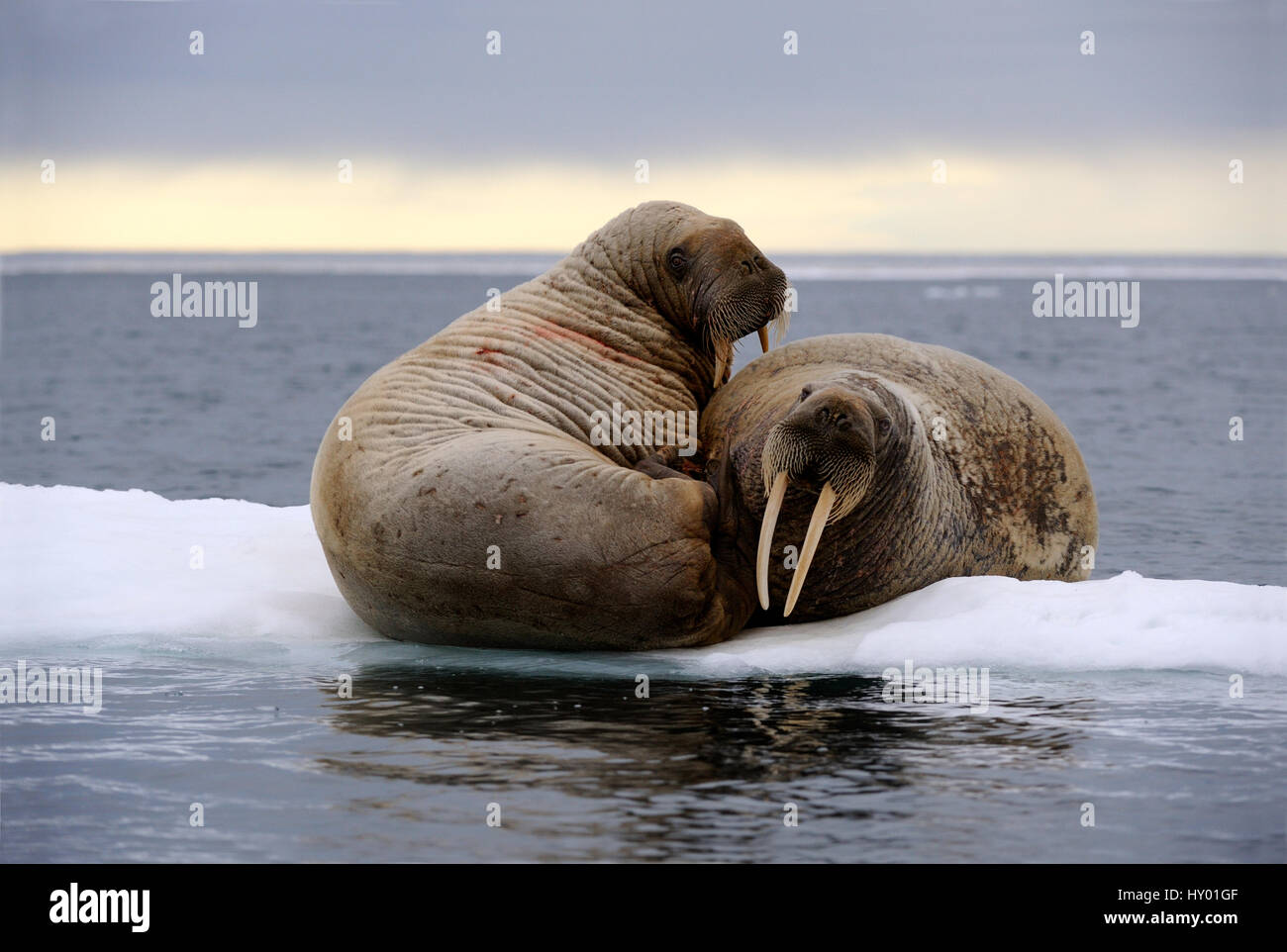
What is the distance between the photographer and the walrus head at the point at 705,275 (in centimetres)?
848

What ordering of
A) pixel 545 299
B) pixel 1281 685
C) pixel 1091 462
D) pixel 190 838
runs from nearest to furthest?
pixel 190 838 < pixel 1281 685 < pixel 545 299 < pixel 1091 462

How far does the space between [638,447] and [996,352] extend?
3438cm

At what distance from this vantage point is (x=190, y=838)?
5.10m

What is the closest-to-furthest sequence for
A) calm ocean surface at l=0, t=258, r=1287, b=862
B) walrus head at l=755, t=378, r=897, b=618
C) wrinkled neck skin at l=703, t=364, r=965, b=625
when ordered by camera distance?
1. calm ocean surface at l=0, t=258, r=1287, b=862
2. walrus head at l=755, t=378, r=897, b=618
3. wrinkled neck skin at l=703, t=364, r=965, b=625

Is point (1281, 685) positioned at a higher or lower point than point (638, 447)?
lower

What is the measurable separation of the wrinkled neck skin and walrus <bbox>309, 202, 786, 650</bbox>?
151 millimetres

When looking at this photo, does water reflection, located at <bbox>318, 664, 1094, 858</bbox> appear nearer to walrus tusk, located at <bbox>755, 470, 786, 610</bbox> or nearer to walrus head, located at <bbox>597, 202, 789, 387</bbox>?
walrus tusk, located at <bbox>755, 470, 786, 610</bbox>

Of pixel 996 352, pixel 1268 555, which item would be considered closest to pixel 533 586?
pixel 1268 555

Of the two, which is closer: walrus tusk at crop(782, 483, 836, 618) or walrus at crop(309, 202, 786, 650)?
walrus tusk at crop(782, 483, 836, 618)

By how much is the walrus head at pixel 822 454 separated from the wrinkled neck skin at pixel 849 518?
128mm

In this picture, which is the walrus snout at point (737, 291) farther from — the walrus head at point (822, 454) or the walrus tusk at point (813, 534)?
the walrus tusk at point (813, 534)

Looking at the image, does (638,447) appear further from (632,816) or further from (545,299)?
(632,816)

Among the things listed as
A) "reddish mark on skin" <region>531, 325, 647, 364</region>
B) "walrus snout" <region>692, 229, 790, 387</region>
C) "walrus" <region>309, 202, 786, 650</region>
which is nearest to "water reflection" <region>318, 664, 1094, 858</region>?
"walrus" <region>309, 202, 786, 650</region>

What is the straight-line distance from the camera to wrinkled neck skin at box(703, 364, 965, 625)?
7.32 meters
